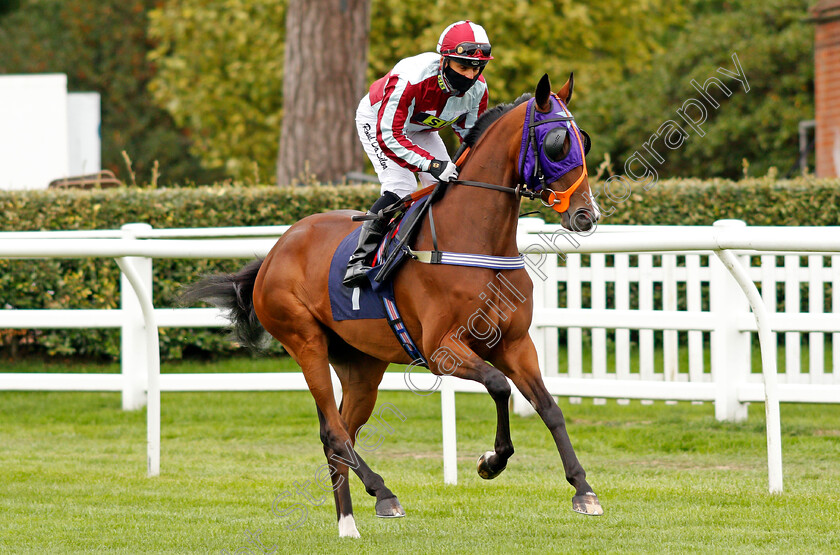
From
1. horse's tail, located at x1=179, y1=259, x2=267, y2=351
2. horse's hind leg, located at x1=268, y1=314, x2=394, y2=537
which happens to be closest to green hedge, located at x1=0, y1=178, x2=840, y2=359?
horse's tail, located at x1=179, y1=259, x2=267, y2=351

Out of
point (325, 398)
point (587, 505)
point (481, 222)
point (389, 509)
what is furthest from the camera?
point (325, 398)

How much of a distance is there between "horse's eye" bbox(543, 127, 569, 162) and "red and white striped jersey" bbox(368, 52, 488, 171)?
0.60 metres

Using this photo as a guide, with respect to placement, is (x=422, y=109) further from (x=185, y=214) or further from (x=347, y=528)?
(x=185, y=214)

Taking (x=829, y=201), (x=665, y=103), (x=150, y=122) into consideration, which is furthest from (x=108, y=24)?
(x=829, y=201)

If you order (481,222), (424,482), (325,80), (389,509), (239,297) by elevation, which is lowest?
(424,482)

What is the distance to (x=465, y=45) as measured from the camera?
4562 mm

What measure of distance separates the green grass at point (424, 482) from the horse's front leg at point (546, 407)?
0.28 metres

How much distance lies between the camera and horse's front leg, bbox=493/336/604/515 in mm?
4121

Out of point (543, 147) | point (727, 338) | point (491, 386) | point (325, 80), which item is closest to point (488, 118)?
point (543, 147)

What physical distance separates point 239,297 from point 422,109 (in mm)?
1483

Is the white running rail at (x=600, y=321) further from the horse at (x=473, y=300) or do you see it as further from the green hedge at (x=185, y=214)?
the green hedge at (x=185, y=214)

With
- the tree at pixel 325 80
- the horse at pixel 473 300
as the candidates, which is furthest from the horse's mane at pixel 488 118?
the tree at pixel 325 80

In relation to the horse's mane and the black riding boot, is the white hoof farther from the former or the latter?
the horse's mane

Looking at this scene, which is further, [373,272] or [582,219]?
[373,272]
